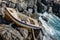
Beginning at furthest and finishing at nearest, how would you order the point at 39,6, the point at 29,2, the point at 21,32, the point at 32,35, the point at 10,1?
1. the point at 39,6
2. the point at 29,2
3. the point at 10,1
4. the point at 32,35
5. the point at 21,32

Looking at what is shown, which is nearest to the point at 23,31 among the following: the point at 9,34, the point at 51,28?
the point at 9,34

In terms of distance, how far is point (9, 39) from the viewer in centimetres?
841

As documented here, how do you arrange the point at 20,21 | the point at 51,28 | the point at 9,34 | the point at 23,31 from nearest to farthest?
the point at 9,34 < the point at 23,31 < the point at 20,21 < the point at 51,28

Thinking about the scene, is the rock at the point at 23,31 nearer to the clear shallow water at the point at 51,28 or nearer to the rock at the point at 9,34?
the rock at the point at 9,34

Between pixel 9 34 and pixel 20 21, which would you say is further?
pixel 20 21

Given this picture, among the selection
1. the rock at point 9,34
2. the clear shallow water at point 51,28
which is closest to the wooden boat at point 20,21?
the rock at point 9,34

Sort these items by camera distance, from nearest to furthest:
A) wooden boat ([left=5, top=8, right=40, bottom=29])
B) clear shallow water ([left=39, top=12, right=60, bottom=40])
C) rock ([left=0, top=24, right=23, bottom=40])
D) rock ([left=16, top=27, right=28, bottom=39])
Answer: rock ([left=0, top=24, right=23, bottom=40])
rock ([left=16, top=27, right=28, bottom=39])
wooden boat ([left=5, top=8, right=40, bottom=29])
clear shallow water ([left=39, top=12, right=60, bottom=40])

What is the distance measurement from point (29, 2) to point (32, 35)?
6976 mm

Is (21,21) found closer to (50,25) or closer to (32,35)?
(32,35)

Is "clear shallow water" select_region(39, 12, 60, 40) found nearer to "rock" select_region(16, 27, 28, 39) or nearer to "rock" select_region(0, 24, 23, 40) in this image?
"rock" select_region(16, 27, 28, 39)

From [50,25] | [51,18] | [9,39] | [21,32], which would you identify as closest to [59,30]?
[50,25]

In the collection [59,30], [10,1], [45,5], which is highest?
[10,1]

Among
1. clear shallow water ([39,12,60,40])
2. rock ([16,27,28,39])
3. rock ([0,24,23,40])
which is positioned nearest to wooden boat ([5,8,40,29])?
rock ([16,27,28,39])

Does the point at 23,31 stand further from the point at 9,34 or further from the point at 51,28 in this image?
the point at 51,28
